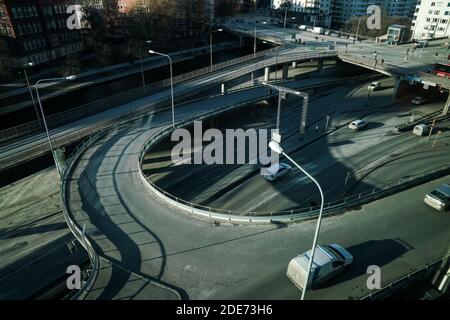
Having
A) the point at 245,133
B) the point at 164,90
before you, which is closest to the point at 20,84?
the point at 164,90

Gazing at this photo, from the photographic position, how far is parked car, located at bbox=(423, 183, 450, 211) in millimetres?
19656

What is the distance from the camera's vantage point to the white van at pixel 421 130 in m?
35.8

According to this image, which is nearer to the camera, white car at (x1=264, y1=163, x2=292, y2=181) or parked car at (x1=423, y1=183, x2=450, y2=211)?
parked car at (x1=423, y1=183, x2=450, y2=211)

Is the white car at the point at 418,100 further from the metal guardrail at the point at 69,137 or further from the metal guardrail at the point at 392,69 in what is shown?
the metal guardrail at the point at 69,137

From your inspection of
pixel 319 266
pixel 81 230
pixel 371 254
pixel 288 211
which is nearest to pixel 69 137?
pixel 81 230

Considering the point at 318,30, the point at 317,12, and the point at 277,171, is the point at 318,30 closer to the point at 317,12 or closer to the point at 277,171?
the point at 317,12

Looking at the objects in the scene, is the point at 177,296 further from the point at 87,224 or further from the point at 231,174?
the point at 231,174

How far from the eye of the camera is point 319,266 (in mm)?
14289

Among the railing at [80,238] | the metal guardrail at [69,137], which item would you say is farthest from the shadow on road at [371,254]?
the metal guardrail at [69,137]

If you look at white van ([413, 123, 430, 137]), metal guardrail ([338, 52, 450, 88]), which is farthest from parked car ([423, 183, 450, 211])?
metal guardrail ([338, 52, 450, 88])

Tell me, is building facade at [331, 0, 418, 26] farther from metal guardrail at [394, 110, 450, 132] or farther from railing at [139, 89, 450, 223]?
railing at [139, 89, 450, 223]

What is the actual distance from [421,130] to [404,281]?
27.5 meters

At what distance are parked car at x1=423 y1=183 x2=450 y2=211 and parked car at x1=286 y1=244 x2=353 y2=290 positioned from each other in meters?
9.03
